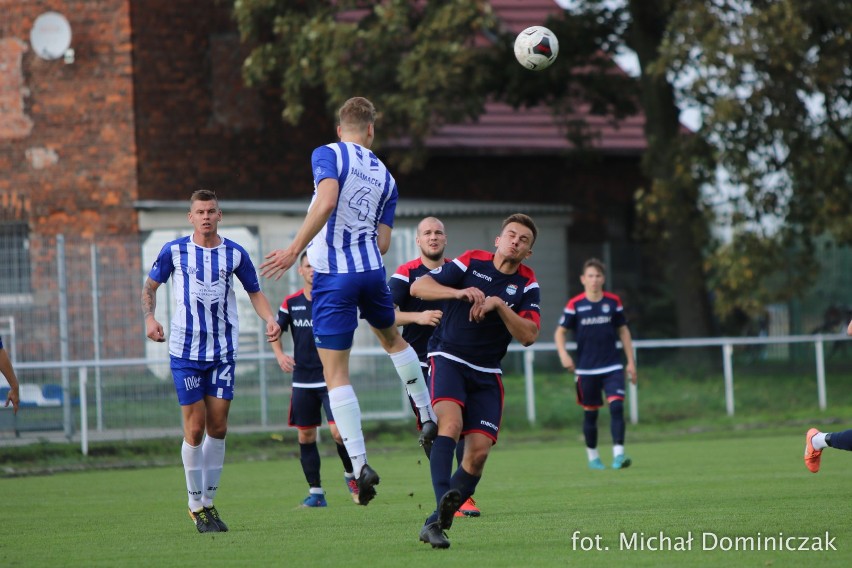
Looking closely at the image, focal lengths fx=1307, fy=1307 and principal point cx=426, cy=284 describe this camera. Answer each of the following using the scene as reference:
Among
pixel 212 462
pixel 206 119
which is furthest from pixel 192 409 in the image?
pixel 206 119

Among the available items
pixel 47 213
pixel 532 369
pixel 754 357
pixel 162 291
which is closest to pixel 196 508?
pixel 162 291

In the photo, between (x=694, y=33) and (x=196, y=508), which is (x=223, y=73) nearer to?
(x=694, y=33)

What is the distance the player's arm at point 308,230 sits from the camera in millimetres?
7254

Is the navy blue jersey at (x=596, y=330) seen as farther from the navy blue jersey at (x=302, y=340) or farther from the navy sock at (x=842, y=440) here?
the navy sock at (x=842, y=440)

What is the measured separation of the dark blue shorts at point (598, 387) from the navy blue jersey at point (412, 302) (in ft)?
15.0

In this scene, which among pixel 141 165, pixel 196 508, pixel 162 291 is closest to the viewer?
pixel 196 508

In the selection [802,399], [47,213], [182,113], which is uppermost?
[182,113]

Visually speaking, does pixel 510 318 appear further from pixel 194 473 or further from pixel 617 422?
pixel 617 422

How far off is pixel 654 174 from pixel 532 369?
6.13 meters

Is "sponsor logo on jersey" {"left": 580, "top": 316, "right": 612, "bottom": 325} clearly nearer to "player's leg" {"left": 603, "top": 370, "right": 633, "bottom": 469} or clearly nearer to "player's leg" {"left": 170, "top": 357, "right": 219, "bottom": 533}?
"player's leg" {"left": 603, "top": 370, "right": 633, "bottom": 469}

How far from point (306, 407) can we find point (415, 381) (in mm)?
3748

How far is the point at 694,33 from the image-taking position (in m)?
21.1

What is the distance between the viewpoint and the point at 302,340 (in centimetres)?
1219

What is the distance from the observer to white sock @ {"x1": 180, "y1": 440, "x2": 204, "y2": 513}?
9319mm
